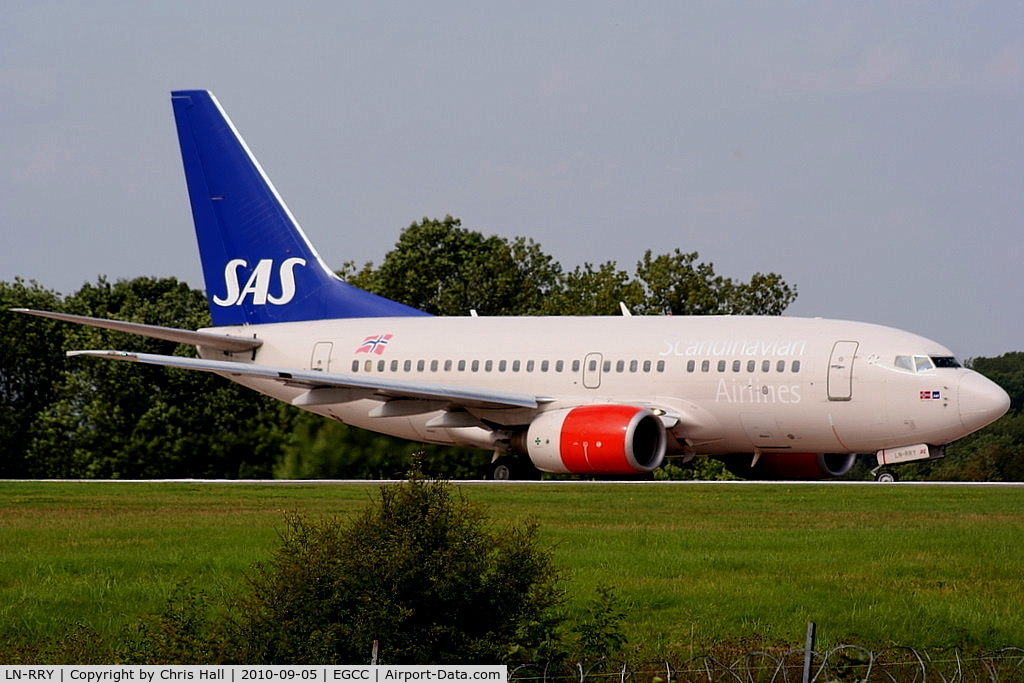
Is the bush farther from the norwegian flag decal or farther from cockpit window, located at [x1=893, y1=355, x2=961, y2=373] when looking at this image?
the norwegian flag decal

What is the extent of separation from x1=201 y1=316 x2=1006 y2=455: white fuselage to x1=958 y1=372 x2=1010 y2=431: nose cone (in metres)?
0.02

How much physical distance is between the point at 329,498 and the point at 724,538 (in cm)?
784

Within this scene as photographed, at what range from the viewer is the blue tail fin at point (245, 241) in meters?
36.4

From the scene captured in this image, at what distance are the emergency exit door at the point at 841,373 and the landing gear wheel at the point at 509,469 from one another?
688cm

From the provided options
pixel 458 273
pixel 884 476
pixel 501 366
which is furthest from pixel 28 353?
pixel 884 476

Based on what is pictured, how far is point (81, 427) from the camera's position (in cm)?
4816

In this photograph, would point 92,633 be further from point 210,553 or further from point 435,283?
point 435,283

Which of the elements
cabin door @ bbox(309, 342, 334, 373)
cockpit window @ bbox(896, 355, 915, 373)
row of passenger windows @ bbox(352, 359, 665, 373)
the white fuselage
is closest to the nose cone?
the white fuselage

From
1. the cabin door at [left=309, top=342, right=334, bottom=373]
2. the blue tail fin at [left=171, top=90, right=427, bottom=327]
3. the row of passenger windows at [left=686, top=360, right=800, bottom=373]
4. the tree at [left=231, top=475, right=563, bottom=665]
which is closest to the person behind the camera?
the tree at [left=231, top=475, right=563, bottom=665]

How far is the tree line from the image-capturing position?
3650cm

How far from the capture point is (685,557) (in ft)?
49.0

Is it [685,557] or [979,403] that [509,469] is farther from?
[685,557]

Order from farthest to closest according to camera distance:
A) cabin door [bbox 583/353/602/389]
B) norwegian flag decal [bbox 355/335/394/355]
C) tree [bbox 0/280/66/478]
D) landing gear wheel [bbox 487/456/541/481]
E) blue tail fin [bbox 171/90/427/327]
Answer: tree [bbox 0/280/66/478], blue tail fin [bbox 171/90/427/327], norwegian flag decal [bbox 355/335/394/355], landing gear wheel [bbox 487/456/541/481], cabin door [bbox 583/353/602/389]

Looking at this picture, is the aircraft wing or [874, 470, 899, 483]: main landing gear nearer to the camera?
[874, 470, 899, 483]: main landing gear
